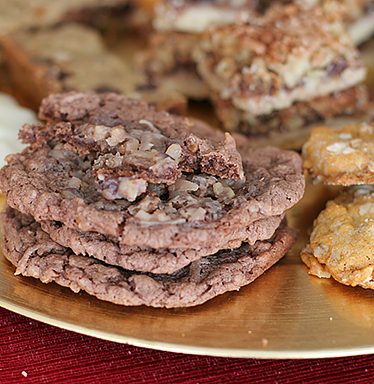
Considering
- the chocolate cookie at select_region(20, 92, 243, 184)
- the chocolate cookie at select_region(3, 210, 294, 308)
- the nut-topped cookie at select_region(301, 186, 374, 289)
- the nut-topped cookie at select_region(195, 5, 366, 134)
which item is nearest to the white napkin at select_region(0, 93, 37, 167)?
the chocolate cookie at select_region(20, 92, 243, 184)

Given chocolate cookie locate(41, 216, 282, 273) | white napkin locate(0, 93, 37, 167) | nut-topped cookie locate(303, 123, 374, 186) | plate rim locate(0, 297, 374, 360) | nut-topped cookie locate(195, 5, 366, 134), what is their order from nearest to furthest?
plate rim locate(0, 297, 374, 360) → chocolate cookie locate(41, 216, 282, 273) → nut-topped cookie locate(303, 123, 374, 186) → white napkin locate(0, 93, 37, 167) → nut-topped cookie locate(195, 5, 366, 134)

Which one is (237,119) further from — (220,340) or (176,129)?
(220,340)

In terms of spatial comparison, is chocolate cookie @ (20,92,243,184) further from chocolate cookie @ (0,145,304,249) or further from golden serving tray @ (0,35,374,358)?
golden serving tray @ (0,35,374,358)

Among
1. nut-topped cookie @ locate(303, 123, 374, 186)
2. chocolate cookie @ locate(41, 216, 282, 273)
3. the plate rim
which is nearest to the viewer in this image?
the plate rim

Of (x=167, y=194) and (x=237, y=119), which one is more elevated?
(x=167, y=194)

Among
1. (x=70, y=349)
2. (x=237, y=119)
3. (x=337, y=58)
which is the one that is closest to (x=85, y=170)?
(x=70, y=349)

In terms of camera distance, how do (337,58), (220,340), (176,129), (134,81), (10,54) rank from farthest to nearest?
(10,54) < (134,81) < (337,58) < (176,129) < (220,340)
